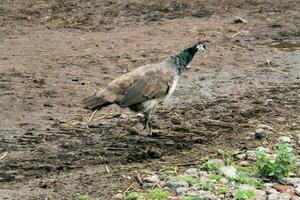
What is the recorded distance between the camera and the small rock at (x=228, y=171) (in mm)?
6082

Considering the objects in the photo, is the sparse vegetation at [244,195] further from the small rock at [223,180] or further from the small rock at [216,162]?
the small rock at [216,162]

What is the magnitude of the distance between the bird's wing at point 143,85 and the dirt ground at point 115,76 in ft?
1.38

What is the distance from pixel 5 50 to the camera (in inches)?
408

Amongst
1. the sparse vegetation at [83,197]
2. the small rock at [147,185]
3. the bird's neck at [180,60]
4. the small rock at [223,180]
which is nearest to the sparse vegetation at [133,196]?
the small rock at [147,185]

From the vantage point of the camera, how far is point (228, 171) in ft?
20.1

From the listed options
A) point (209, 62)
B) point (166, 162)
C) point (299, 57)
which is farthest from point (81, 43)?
point (166, 162)

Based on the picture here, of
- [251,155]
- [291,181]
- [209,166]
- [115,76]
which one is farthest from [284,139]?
[115,76]

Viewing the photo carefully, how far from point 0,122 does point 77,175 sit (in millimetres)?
1696

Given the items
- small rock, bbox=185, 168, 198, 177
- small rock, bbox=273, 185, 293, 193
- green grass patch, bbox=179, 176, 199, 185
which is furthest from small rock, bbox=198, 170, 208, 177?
small rock, bbox=273, 185, 293, 193

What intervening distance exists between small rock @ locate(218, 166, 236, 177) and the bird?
3.91 feet

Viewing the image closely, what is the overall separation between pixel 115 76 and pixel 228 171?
139 inches

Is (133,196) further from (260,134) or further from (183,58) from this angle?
(183,58)

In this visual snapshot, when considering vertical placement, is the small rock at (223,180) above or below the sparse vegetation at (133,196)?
below

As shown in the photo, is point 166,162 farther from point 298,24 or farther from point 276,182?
point 298,24
